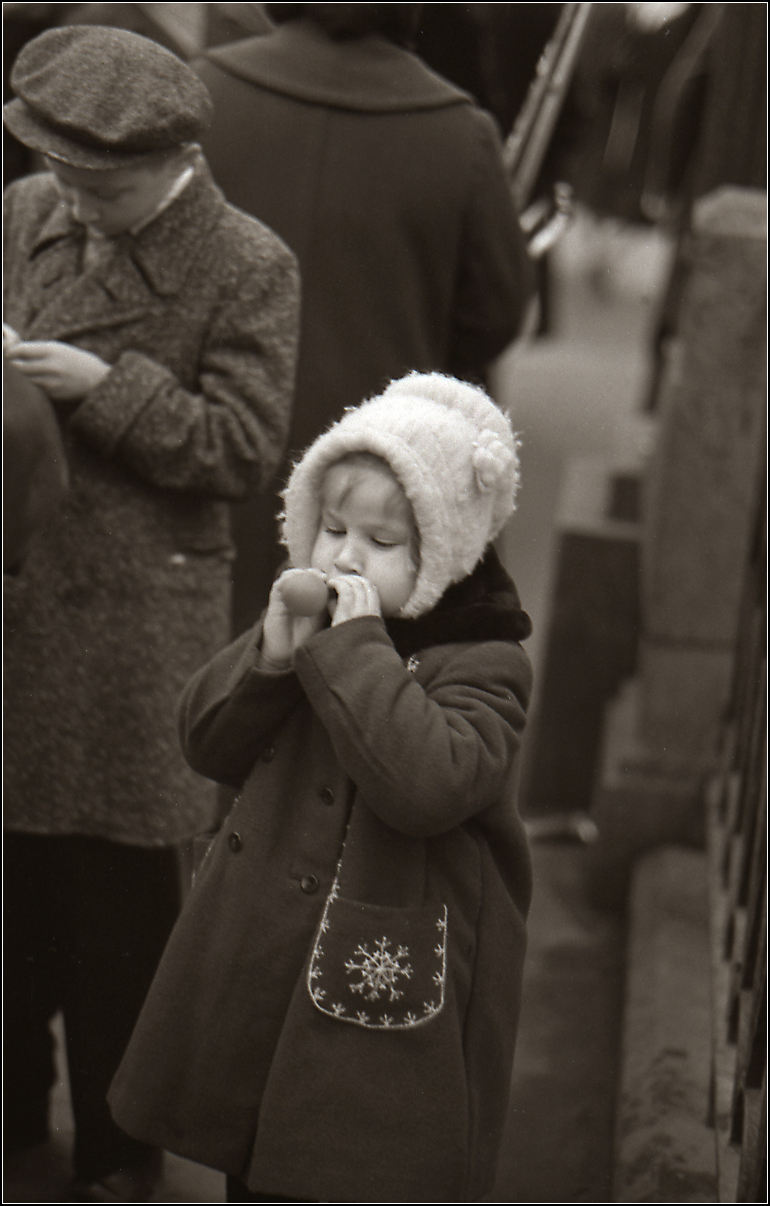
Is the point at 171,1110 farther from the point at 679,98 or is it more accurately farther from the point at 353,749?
the point at 679,98

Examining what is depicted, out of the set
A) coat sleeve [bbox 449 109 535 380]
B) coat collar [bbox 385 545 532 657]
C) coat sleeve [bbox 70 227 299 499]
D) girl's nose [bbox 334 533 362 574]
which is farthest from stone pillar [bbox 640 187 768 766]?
girl's nose [bbox 334 533 362 574]

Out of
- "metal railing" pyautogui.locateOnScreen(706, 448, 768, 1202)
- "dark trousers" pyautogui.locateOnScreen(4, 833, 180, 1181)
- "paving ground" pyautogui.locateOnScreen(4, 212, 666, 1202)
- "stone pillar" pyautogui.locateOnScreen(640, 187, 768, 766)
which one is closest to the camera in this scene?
"dark trousers" pyautogui.locateOnScreen(4, 833, 180, 1181)

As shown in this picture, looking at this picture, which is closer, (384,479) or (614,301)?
(384,479)

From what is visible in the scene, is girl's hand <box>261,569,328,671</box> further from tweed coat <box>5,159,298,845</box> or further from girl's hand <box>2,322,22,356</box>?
girl's hand <box>2,322,22,356</box>

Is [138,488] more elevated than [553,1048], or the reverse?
[138,488]

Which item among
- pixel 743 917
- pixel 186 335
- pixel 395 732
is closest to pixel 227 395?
pixel 186 335

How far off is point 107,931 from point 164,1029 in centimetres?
24

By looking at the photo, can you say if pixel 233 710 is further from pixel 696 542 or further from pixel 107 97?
pixel 696 542

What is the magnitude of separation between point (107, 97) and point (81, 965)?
3.32 ft

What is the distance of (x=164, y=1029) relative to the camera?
1686mm

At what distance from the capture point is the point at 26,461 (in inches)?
74.6

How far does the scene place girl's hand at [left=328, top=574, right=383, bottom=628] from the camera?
1519 mm

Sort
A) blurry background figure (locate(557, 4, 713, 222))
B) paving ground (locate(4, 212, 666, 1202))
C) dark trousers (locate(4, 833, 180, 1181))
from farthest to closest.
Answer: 1. blurry background figure (locate(557, 4, 713, 222))
2. paving ground (locate(4, 212, 666, 1202))
3. dark trousers (locate(4, 833, 180, 1181))

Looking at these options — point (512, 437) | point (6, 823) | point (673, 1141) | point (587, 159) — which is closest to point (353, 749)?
point (512, 437)
